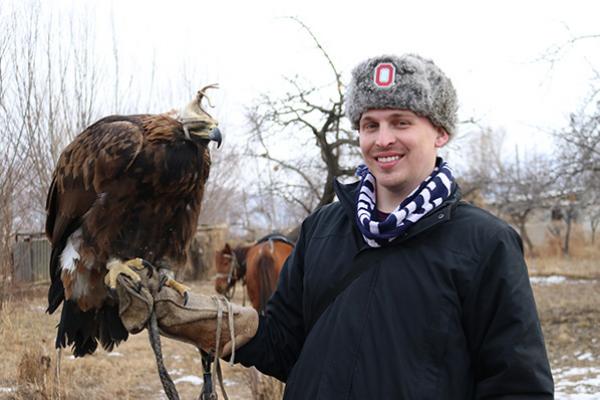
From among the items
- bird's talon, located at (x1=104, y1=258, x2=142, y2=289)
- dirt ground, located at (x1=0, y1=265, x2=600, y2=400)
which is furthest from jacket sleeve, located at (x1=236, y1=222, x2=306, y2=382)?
dirt ground, located at (x1=0, y1=265, x2=600, y2=400)

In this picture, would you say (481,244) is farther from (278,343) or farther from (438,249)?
(278,343)

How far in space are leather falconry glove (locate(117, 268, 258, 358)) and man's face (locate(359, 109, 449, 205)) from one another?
734 mm

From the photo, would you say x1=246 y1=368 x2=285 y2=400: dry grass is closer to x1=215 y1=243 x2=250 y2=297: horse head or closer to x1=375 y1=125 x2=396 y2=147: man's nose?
x1=375 y1=125 x2=396 y2=147: man's nose

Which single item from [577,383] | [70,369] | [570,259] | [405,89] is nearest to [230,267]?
[70,369]

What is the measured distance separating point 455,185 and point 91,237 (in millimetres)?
1937

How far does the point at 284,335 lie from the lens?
7.15ft

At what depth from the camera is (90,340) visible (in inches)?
124

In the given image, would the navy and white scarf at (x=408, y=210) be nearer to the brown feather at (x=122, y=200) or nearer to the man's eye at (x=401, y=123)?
the man's eye at (x=401, y=123)

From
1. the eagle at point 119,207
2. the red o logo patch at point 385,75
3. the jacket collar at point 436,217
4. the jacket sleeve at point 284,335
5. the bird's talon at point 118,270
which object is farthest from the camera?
the eagle at point 119,207

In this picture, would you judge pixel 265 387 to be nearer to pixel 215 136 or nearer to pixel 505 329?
pixel 215 136

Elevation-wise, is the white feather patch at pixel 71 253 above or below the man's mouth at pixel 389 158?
below

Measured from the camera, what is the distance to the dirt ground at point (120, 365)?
5.30m

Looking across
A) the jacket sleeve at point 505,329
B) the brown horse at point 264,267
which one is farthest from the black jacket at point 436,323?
the brown horse at point 264,267

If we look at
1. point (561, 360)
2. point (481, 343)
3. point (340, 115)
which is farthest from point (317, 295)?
point (340, 115)
